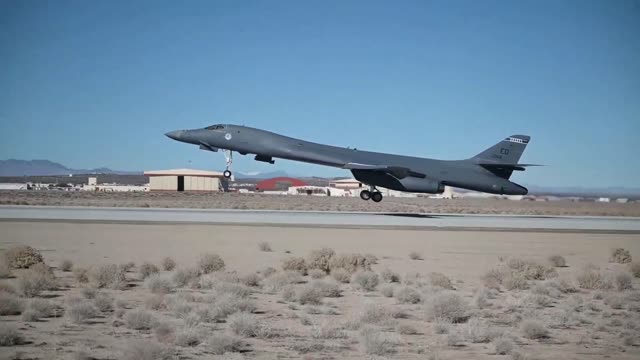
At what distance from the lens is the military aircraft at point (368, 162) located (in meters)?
41.0

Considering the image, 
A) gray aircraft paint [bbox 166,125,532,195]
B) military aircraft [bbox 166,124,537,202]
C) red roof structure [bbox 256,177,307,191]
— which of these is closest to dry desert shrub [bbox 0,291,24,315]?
military aircraft [bbox 166,124,537,202]

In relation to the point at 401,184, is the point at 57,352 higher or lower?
lower

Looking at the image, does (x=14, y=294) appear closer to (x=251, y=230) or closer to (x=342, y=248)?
(x=342, y=248)

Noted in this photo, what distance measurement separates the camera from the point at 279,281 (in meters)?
15.3

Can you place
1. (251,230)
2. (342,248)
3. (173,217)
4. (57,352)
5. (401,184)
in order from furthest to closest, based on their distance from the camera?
(401,184) < (173,217) < (251,230) < (342,248) < (57,352)

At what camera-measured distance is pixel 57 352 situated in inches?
352

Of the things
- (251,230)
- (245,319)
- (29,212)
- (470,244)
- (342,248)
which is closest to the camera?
(245,319)

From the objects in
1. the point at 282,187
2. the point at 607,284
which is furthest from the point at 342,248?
the point at 282,187

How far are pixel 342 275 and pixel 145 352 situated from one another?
28.5ft

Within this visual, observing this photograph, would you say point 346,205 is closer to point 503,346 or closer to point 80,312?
point 80,312

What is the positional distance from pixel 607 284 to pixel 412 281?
4672mm

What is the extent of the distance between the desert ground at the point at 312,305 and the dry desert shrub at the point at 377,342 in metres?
0.03

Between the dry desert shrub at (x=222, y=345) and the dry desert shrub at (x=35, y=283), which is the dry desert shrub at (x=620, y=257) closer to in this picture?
the dry desert shrub at (x=222, y=345)

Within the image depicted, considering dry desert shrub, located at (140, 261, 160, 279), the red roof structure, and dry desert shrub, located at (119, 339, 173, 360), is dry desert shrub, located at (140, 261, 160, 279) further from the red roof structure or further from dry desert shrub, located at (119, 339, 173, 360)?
the red roof structure
